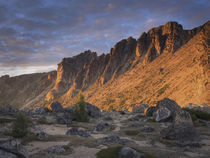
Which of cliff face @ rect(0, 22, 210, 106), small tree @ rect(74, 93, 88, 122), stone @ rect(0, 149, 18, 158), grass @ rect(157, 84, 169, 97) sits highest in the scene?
cliff face @ rect(0, 22, 210, 106)

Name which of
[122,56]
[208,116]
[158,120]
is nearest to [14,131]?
[158,120]

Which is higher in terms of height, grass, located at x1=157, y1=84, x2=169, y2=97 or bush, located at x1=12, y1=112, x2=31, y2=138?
grass, located at x1=157, y1=84, x2=169, y2=97

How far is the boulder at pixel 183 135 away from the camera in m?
15.5

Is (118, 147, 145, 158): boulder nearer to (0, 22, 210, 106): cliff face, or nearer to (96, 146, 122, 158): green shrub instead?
(96, 146, 122, 158): green shrub

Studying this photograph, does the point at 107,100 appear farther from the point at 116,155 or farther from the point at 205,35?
the point at 116,155

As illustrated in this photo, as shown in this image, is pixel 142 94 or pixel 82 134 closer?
pixel 82 134

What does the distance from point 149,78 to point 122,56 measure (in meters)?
63.3

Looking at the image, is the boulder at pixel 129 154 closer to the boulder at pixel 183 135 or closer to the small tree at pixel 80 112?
the boulder at pixel 183 135

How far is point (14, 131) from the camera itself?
18172 millimetres

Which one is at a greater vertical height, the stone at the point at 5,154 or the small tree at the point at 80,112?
the stone at the point at 5,154

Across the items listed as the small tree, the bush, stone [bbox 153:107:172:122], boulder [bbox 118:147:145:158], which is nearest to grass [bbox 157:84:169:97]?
stone [bbox 153:107:172:122]

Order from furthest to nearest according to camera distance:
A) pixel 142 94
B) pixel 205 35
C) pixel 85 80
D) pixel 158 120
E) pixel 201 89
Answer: pixel 85 80, pixel 142 94, pixel 205 35, pixel 201 89, pixel 158 120

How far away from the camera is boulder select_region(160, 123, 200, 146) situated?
15.5m

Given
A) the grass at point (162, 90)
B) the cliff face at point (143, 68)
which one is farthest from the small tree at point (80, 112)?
the grass at point (162, 90)
